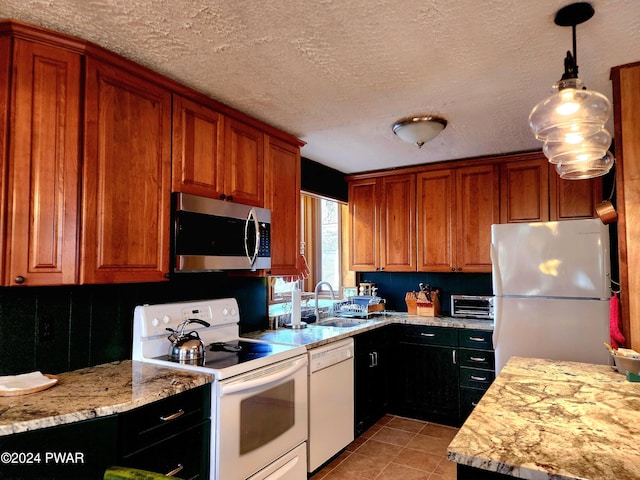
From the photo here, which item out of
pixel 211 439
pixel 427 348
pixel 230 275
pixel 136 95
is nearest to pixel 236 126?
pixel 136 95

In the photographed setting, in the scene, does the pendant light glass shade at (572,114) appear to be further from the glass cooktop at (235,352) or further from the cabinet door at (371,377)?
the cabinet door at (371,377)

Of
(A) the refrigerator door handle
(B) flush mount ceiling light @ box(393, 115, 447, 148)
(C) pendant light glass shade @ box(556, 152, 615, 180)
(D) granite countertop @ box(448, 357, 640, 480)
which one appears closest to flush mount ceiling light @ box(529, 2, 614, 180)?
(C) pendant light glass shade @ box(556, 152, 615, 180)

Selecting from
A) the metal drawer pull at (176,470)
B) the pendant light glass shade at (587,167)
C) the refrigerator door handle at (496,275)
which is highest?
the pendant light glass shade at (587,167)

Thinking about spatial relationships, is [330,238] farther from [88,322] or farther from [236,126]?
[88,322]

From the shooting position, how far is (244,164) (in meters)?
2.62

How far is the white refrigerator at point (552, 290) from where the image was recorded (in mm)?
2752

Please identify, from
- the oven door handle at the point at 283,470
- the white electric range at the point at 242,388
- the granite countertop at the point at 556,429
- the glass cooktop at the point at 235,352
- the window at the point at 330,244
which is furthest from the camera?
the window at the point at 330,244

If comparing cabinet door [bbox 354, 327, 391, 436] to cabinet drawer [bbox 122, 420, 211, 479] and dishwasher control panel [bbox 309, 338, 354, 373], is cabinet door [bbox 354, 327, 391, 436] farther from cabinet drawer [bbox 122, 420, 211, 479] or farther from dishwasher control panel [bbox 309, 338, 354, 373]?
cabinet drawer [bbox 122, 420, 211, 479]

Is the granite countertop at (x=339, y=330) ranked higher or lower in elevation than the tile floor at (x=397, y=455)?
higher

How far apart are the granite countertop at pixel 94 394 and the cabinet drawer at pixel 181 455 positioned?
0.66 ft

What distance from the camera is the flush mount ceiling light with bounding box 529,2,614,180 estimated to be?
1.35 metres

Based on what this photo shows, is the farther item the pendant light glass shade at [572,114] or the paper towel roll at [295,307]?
the paper towel roll at [295,307]

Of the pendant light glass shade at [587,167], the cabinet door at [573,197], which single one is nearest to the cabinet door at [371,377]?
the cabinet door at [573,197]

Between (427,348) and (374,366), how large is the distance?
1.76ft
